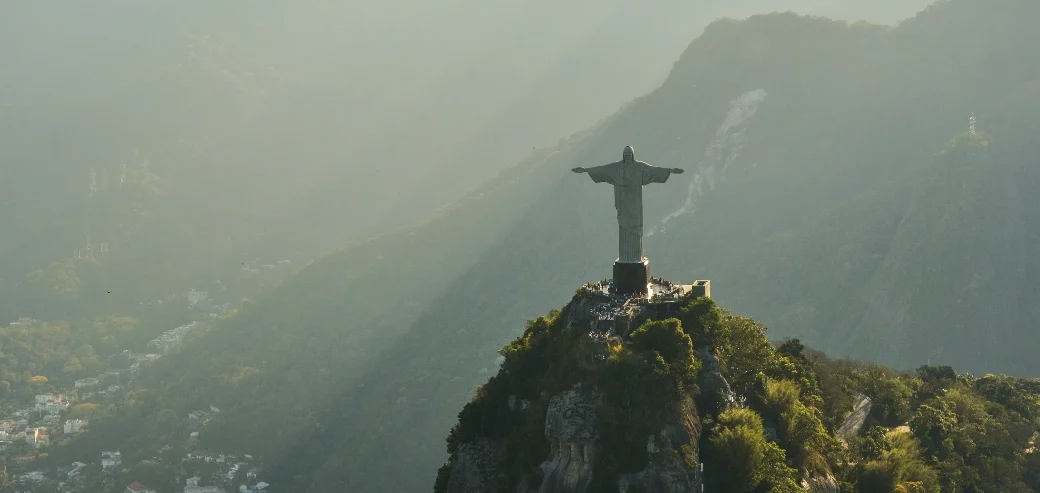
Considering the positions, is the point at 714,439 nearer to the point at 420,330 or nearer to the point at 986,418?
the point at 986,418

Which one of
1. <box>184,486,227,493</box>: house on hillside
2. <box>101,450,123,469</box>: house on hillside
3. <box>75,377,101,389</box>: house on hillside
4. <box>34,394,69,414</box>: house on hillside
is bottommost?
<box>184,486,227,493</box>: house on hillside

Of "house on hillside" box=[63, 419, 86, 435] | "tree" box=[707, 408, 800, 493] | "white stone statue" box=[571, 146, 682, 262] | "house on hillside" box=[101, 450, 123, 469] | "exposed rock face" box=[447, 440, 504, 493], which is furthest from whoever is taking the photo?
"house on hillside" box=[63, 419, 86, 435]

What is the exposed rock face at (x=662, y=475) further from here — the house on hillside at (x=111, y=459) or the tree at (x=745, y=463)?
the house on hillside at (x=111, y=459)

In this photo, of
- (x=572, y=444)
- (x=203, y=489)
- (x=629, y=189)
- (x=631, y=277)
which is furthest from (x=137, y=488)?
(x=572, y=444)

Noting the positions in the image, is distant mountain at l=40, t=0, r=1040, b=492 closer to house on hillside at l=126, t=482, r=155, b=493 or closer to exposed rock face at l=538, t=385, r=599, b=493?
house on hillside at l=126, t=482, r=155, b=493

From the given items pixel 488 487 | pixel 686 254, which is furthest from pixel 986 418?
pixel 686 254

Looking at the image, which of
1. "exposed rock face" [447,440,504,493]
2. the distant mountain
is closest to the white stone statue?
"exposed rock face" [447,440,504,493]
